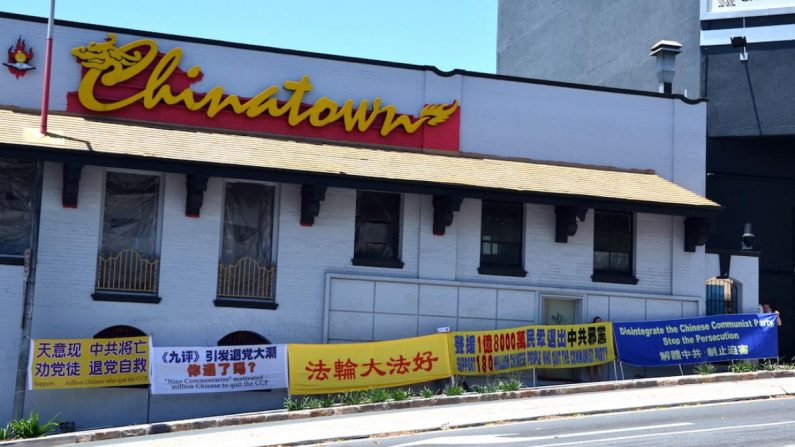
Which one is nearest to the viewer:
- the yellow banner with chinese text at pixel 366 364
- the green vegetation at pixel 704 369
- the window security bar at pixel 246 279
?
the yellow banner with chinese text at pixel 366 364

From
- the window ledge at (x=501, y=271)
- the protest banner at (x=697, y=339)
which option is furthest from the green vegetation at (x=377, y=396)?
the protest banner at (x=697, y=339)

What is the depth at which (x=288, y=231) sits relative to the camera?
22016 mm

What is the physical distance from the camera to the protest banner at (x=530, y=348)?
72.1 feet

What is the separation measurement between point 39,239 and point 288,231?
4880mm

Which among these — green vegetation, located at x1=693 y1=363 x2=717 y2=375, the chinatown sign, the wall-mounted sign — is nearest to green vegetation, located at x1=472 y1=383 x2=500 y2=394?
green vegetation, located at x1=693 y1=363 x2=717 y2=375

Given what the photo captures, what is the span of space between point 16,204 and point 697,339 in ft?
47.6

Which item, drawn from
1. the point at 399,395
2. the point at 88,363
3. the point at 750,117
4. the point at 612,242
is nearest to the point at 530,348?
the point at 399,395

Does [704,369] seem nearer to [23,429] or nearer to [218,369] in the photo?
[218,369]

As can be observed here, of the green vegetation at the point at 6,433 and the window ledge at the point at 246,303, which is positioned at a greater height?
the window ledge at the point at 246,303

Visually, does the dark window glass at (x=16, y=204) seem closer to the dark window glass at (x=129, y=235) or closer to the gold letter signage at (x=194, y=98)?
the dark window glass at (x=129, y=235)

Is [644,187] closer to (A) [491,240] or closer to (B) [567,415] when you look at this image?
(A) [491,240]

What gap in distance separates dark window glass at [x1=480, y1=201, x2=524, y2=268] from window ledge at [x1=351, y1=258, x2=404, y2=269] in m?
2.02

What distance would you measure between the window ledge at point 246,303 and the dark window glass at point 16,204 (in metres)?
3.86

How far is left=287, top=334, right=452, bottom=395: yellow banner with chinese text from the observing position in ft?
68.3
